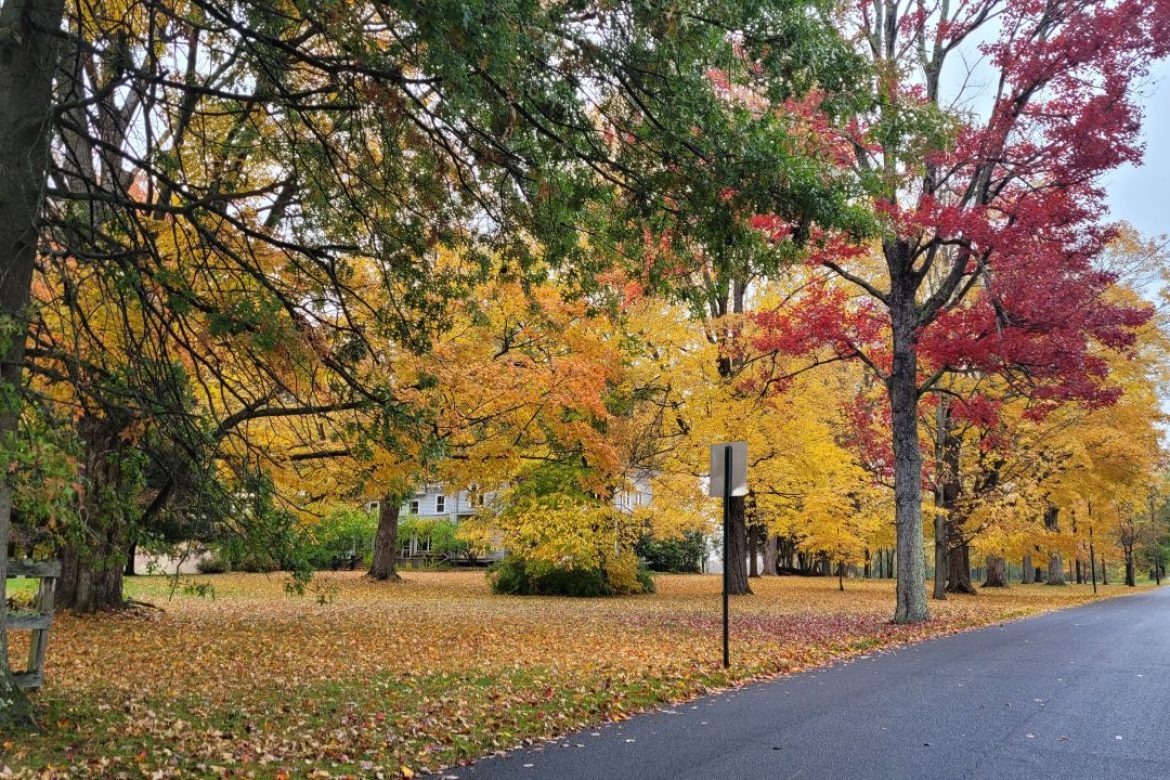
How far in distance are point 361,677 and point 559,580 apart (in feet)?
49.8

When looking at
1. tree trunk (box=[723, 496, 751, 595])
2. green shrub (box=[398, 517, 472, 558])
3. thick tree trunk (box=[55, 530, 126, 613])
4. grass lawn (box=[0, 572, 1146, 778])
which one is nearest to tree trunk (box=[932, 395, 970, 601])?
tree trunk (box=[723, 496, 751, 595])

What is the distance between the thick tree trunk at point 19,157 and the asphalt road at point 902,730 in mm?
3612

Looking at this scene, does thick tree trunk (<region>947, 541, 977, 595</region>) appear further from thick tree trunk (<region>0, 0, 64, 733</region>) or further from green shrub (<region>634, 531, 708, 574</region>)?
thick tree trunk (<region>0, 0, 64, 733</region>)

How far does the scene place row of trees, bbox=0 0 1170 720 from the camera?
234 inches

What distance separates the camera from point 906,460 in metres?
15.7

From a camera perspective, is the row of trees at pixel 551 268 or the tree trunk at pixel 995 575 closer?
the row of trees at pixel 551 268

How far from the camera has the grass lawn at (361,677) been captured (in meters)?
5.32

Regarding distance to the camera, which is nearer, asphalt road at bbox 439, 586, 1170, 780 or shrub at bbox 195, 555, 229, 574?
asphalt road at bbox 439, 586, 1170, 780

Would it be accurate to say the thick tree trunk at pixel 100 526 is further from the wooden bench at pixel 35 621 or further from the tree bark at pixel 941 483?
the tree bark at pixel 941 483

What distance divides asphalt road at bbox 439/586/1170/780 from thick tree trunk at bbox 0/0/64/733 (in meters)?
3.61

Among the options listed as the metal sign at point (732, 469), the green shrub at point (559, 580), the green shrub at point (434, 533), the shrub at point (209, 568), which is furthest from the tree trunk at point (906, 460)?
A: the green shrub at point (434, 533)

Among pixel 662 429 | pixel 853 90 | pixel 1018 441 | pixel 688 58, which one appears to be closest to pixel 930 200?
pixel 853 90

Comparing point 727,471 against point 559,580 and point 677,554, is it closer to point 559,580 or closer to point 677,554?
point 559,580

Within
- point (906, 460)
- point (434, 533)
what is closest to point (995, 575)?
point (906, 460)
